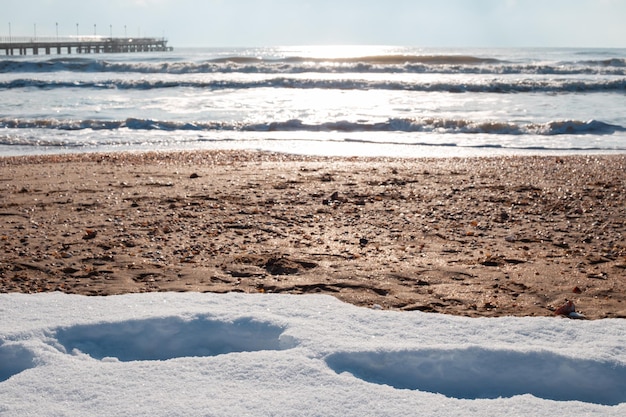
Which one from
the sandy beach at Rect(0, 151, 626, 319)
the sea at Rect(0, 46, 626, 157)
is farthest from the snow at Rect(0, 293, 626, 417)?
the sea at Rect(0, 46, 626, 157)

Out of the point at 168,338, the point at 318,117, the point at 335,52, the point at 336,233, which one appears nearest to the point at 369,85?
the point at 318,117

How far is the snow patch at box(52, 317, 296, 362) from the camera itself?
102 inches

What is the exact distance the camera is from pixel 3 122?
14578mm

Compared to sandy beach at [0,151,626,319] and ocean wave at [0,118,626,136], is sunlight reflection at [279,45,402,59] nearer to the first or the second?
ocean wave at [0,118,626,136]

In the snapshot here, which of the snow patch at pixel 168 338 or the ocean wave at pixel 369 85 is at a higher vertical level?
the ocean wave at pixel 369 85

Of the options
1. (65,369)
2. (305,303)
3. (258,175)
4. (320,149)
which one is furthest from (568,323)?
(320,149)

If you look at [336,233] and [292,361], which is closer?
[292,361]

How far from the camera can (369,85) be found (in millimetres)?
24984

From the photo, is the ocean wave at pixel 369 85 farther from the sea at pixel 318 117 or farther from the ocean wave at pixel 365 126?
the ocean wave at pixel 365 126

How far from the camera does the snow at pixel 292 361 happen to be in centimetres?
212

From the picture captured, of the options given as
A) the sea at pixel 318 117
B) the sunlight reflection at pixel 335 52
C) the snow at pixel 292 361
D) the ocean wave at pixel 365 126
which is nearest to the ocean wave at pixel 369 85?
the sea at pixel 318 117

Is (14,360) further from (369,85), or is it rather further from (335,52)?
(335,52)

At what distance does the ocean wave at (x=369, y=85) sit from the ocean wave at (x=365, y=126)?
A: 9.73 meters

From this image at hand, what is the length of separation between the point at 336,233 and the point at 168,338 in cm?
247
